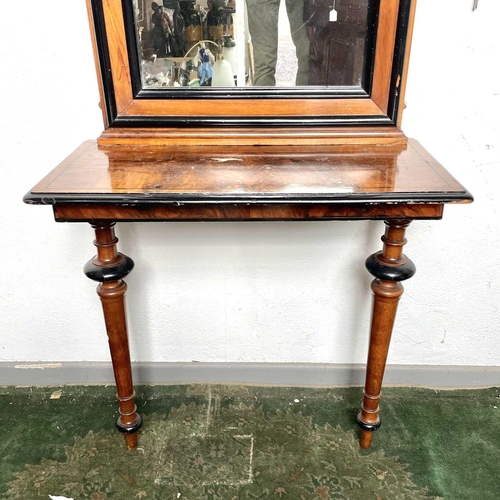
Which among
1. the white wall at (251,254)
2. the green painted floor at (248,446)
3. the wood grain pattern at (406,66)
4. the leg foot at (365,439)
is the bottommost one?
the green painted floor at (248,446)

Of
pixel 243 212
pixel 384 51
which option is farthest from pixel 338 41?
pixel 243 212

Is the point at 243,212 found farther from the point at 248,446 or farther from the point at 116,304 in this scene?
the point at 248,446

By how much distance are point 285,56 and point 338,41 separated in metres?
0.13

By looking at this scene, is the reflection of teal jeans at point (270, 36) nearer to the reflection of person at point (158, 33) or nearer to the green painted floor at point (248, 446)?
the reflection of person at point (158, 33)

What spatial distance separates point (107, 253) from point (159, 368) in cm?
63

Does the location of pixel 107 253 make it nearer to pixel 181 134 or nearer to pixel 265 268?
pixel 181 134

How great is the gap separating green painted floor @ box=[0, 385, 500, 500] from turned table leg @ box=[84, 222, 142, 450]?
0.37 ft

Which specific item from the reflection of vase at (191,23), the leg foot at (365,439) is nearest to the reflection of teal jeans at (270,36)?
the reflection of vase at (191,23)

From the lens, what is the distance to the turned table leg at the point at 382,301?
1.16m

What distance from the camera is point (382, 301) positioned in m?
1.24

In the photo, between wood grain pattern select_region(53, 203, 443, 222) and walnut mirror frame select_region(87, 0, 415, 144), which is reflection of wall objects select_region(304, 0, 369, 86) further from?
wood grain pattern select_region(53, 203, 443, 222)

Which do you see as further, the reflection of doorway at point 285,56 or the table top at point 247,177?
the reflection of doorway at point 285,56

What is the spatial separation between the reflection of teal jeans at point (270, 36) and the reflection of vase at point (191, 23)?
0.12 metres

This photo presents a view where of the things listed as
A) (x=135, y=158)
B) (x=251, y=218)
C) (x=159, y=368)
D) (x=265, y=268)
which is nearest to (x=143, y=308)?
(x=159, y=368)
